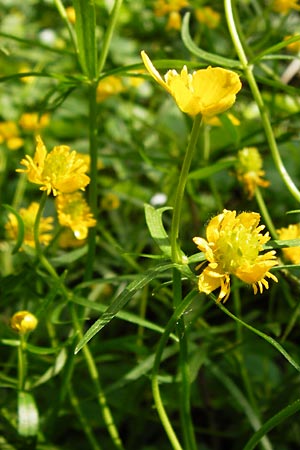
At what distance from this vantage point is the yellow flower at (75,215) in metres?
0.77

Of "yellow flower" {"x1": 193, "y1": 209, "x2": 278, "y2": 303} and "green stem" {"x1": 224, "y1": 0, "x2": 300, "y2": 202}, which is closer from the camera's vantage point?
"yellow flower" {"x1": 193, "y1": 209, "x2": 278, "y2": 303}

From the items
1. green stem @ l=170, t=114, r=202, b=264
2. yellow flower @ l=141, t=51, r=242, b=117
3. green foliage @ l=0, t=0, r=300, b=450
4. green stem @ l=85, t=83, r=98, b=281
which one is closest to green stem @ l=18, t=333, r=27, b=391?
green foliage @ l=0, t=0, r=300, b=450

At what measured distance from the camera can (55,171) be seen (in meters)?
0.69

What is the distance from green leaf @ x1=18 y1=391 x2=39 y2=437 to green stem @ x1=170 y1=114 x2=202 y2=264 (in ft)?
0.88

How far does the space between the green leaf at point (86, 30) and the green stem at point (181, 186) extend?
22 cm

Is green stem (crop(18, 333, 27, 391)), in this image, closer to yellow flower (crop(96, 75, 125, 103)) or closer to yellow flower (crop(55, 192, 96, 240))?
yellow flower (crop(55, 192, 96, 240))

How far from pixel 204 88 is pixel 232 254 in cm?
13

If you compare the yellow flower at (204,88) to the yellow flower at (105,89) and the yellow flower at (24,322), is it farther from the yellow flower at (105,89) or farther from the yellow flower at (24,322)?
the yellow flower at (105,89)

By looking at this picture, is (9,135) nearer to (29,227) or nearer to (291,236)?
(29,227)

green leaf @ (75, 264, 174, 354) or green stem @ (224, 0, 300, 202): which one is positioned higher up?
green stem @ (224, 0, 300, 202)

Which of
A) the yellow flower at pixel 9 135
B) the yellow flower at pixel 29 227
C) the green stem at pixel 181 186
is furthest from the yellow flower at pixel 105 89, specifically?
the green stem at pixel 181 186

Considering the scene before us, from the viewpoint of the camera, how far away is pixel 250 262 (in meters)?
0.58

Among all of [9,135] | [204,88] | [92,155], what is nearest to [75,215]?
[92,155]

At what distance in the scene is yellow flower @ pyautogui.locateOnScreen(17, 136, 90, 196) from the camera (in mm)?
677
